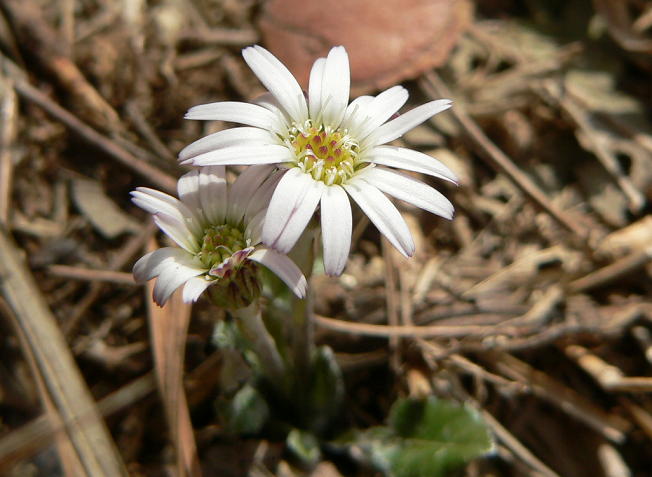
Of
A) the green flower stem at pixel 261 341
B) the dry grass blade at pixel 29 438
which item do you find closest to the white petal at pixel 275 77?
the green flower stem at pixel 261 341

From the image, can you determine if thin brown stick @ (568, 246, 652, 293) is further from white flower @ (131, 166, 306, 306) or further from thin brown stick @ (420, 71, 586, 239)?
white flower @ (131, 166, 306, 306)

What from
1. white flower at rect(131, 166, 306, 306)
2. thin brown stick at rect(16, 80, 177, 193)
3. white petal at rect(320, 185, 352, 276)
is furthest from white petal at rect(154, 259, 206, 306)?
thin brown stick at rect(16, 80, 177, 193)

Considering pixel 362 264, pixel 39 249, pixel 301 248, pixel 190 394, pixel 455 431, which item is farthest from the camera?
pixel 362 264

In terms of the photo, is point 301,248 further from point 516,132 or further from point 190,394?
point 516,132

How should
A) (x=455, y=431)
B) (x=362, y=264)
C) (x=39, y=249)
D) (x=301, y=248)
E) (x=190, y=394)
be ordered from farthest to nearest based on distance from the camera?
(x=362, y=264), (x=39, y=249), (x=190, y=394), (x=455, y=431), (x=301, y=248)

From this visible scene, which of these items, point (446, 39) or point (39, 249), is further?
point (446, 39)

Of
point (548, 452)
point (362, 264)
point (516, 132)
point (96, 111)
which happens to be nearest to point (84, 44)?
point (96, 111)
